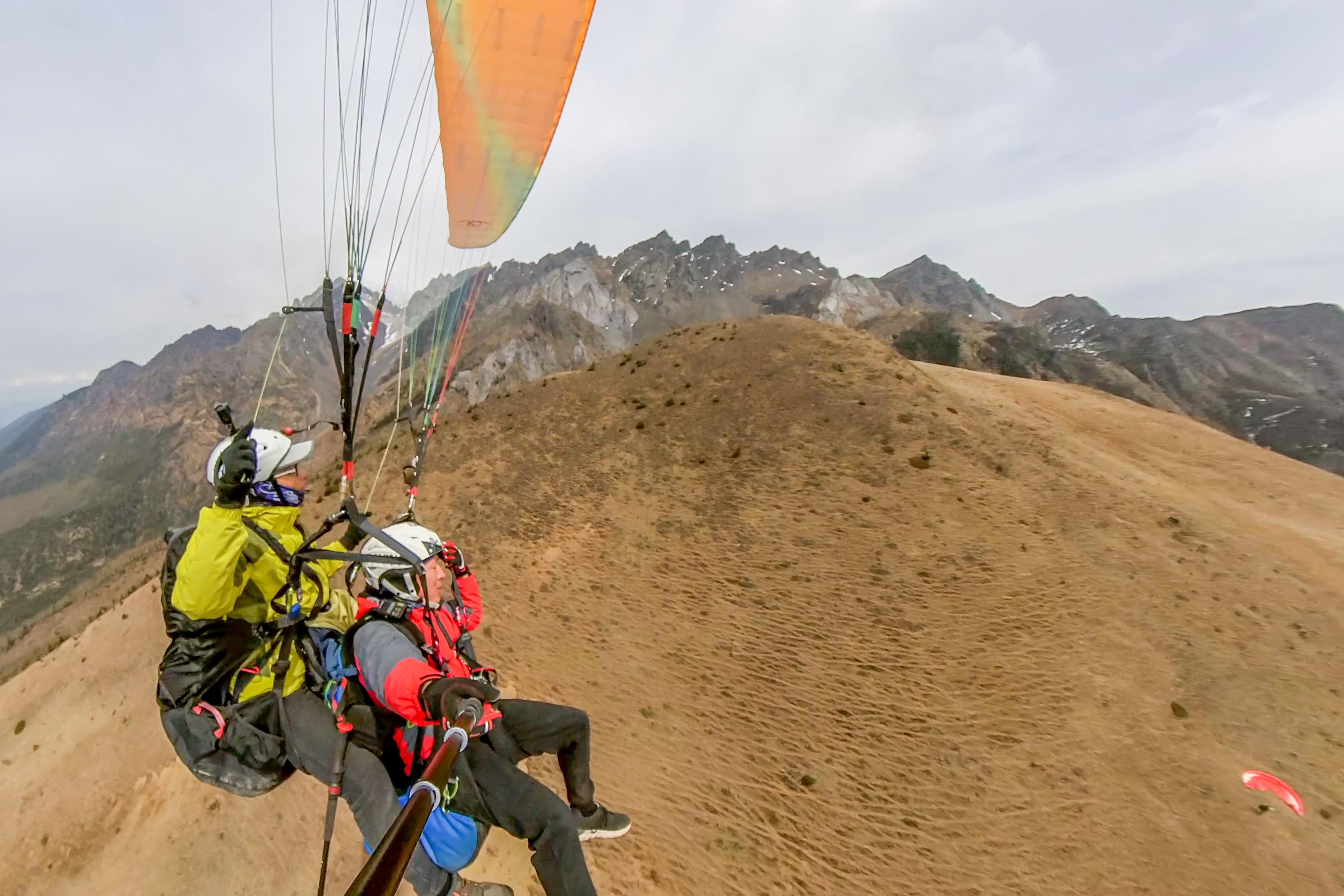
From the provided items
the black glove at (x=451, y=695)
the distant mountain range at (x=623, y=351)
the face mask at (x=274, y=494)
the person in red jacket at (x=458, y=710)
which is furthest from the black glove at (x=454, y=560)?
the distant mountain range at (x=623, y=351)

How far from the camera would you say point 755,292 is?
5635 inches

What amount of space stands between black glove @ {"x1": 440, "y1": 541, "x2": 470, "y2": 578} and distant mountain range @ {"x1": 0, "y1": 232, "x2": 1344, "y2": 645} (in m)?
6.23

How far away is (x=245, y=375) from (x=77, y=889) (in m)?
184

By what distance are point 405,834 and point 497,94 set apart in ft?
32.3

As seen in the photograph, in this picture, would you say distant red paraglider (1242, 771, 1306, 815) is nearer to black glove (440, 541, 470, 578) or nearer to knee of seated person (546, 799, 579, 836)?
knee of seated person (546, 799, 579, 836)

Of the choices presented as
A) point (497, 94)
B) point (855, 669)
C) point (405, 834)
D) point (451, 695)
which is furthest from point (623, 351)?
point (405, 834)

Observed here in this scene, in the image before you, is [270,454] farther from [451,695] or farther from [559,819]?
[559,819]

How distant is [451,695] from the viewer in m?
2.89

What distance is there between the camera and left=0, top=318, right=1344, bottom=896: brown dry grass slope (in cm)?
686

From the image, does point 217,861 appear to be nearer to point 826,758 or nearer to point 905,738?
point 826,758

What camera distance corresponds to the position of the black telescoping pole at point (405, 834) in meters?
1.28

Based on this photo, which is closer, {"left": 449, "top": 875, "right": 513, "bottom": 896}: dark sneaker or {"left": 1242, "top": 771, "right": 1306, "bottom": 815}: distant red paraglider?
{"left": 449, "top": 875, "right": 513, "bottom": 896}: dark sneaker

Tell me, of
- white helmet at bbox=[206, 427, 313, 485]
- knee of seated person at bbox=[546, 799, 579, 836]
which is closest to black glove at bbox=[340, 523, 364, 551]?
white helmet at bbox=[206, 427, 313, 485]

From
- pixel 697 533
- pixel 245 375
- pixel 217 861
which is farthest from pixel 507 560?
pixel 245 375
